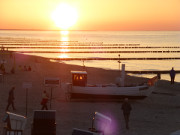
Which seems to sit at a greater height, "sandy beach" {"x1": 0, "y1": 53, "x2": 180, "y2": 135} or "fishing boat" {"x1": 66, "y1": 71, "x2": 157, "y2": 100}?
"fishing boat" {"x1": 66, "y1": 71, "x2": 157, "y2": 100}

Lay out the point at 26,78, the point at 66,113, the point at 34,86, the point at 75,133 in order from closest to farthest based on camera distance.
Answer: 1. the point at 75,133
2. the point at 66,113
3. the point at 34,86
4. the point at 26,78

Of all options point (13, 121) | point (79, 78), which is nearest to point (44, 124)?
point (13, 121)

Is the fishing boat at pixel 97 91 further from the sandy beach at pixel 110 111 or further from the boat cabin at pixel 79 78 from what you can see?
the sandy beach at pixel 110 111

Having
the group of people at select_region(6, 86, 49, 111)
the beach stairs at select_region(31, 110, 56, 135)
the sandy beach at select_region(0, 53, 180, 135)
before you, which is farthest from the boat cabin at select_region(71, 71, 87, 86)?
the beach stairs at select_region(31, 110, 56, 135)

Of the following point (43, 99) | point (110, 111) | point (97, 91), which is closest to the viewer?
point (43, 99)

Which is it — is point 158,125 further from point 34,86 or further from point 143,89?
point 34,86

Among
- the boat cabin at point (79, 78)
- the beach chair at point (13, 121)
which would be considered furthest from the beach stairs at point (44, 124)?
the boat cabin at point (79, 78)

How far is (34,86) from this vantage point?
93.9ft

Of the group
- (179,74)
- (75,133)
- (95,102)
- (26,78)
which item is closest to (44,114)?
(75,133)

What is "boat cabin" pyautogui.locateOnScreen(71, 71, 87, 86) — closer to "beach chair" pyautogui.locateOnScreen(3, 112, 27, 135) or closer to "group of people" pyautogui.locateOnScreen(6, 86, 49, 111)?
"group of people" pyautogui.locateOnScreen(6, 86, 49, 111)

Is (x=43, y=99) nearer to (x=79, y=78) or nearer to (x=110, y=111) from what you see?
(x=110, y=111)

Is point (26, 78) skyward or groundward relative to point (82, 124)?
skyward

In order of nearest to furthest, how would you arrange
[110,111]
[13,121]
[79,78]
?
1. [13,121]
2. [110,111]
3. [79,78]

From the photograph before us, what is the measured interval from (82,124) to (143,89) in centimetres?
806
